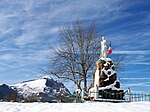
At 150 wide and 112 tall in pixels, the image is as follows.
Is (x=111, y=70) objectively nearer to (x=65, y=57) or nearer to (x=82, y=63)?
(x=82, y=63)

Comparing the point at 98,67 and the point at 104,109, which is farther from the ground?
the point at 98,67

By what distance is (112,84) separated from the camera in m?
27.8

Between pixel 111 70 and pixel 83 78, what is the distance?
7067mm

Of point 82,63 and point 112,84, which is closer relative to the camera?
point 112,84

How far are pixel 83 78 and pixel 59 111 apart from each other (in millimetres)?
21317

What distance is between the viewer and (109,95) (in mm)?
27391

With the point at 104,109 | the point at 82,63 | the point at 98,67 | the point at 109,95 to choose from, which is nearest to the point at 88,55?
the point at 82,63

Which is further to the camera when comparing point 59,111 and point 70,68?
point 70,68

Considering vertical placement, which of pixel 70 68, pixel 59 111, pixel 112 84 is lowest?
pixel 59 111

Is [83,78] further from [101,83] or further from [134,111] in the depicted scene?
[134,111]

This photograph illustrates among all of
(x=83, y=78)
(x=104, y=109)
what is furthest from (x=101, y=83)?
(x=104, y=109)

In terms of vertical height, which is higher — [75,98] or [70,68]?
[70,68]

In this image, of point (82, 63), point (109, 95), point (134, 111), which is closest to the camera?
point (134, 111)

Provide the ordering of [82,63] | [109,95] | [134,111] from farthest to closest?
[82,63] → [109,95] → [134,111]
